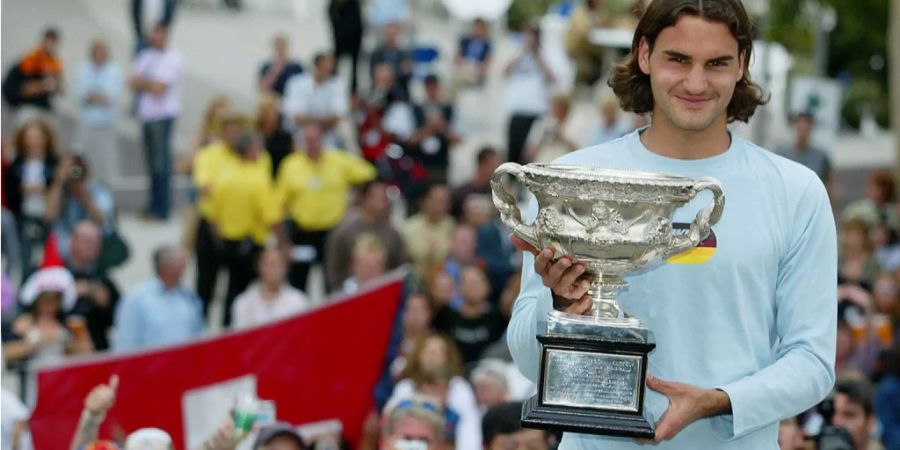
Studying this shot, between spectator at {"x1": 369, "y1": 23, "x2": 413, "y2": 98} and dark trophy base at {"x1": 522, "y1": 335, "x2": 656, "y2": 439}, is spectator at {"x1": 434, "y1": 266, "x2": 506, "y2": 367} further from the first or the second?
dark trophy base at {"x1": 522, "y1": 335, "x2": 656, "y2": 439}

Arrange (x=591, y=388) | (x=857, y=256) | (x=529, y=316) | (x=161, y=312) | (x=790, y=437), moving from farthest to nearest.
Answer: (x=857, y=256) → (x=161, y=312) → (x=790, y=437) → (x=529, y=316) → (x=591, y=388)

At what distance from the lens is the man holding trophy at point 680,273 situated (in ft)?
13.0

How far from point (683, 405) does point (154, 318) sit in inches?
349

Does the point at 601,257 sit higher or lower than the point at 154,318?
higher

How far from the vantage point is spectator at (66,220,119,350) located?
42.3ft

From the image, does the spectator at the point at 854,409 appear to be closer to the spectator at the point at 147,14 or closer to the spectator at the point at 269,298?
the spectator at the point at 269,298

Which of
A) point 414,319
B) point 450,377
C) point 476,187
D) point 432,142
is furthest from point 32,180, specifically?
point 450,377

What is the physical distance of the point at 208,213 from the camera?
1540 cm

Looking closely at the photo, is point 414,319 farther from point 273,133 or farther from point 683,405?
point 683,405

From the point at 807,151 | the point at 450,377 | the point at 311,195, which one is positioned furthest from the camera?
the point at 807,151

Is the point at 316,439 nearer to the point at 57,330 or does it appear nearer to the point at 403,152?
the point at 57,330

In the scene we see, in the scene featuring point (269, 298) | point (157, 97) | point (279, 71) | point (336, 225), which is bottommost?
point (336, 225)

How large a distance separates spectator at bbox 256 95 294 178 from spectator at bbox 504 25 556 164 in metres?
3.33

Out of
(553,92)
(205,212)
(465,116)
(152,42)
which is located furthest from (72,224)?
(465,116)
